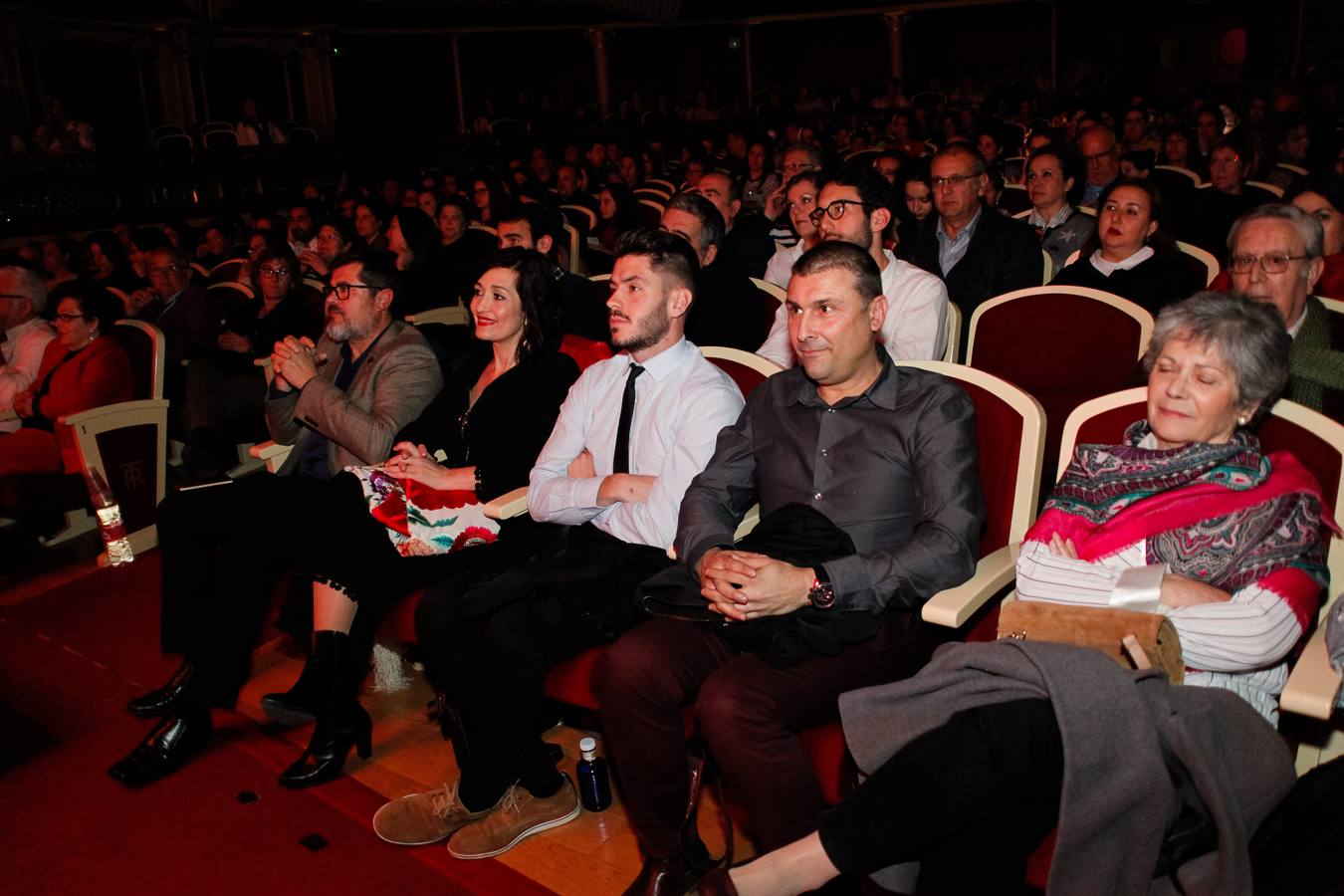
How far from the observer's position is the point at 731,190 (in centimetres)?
450

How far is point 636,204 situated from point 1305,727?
5250 millimetres

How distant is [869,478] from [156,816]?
5.97ft

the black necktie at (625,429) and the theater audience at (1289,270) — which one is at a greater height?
the theater audience at (1289,270)

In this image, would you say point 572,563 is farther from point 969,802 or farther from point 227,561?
point 227,561

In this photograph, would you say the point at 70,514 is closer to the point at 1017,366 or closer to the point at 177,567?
the point at 177,567

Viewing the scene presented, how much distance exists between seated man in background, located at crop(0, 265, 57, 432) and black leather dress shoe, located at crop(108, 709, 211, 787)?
2146mm

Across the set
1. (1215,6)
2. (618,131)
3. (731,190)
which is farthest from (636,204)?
(1215,6)

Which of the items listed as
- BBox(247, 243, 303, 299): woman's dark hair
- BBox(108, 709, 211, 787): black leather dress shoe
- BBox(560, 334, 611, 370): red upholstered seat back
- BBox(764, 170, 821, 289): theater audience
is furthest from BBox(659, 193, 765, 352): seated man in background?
BBox(247, 243, 303, 299): woman's dark hair

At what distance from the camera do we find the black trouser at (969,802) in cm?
150

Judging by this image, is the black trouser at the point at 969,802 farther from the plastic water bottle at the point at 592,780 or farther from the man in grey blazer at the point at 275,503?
the man in grey blazer at the point at 275,503

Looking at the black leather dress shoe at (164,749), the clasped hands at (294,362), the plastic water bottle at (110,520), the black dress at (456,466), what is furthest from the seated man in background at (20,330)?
the black dress at (456,466)

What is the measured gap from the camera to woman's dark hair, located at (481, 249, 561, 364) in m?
2.73

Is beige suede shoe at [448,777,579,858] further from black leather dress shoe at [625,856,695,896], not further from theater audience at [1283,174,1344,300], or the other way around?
theater audience at [1283,174,1344,300]

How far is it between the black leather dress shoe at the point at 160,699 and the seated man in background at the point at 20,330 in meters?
1.85
